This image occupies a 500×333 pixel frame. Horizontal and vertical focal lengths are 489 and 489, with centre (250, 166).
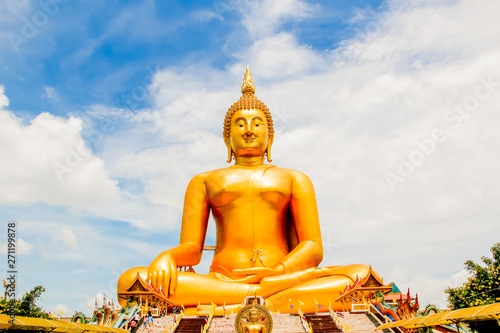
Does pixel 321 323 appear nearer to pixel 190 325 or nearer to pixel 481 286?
pixel 190 325

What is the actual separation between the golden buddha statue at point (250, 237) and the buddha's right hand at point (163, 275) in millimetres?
25

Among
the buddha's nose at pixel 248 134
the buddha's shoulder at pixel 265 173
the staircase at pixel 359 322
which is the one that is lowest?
the staircase at pixel 359 322

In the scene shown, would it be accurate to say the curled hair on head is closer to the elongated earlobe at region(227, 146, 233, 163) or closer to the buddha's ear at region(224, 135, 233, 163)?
the buddha's ear at region(224, 135, 233, 163)

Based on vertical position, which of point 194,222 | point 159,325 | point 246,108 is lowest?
point 159,325

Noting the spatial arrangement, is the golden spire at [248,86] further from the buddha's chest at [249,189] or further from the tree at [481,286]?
the tree at [481,286]

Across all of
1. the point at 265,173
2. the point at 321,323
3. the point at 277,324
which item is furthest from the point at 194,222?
the point at 321,323

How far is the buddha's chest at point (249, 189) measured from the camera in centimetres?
1514

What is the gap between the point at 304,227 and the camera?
48.4 ft

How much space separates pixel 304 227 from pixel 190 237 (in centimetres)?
349

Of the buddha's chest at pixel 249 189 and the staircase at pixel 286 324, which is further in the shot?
the buddha's chest at pixel 249 189

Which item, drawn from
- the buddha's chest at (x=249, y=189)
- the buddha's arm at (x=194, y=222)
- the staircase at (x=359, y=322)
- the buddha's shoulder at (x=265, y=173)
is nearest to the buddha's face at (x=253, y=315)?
the staircase at (x=359, y=322)

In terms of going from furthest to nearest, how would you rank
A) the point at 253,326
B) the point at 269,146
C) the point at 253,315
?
the point at 269,146 < the point at 253,315 < the point at 253,326

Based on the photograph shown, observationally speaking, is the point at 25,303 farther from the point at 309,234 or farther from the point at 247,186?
the point at 309,234

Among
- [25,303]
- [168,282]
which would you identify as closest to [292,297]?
[168,282]
